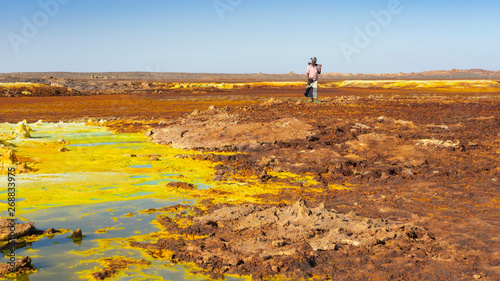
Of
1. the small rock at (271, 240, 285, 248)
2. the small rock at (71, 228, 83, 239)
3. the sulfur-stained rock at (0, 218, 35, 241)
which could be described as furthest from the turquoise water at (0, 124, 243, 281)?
the small rock at (271, 240, 285, 248)

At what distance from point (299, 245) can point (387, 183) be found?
4259 mm

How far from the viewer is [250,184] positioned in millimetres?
10195

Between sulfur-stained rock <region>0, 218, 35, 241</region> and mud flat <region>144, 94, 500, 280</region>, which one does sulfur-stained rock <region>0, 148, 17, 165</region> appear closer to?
mud flat <region>144, 94, 500, 280</region>

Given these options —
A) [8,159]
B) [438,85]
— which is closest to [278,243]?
[8,159]

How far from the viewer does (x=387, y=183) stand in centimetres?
988

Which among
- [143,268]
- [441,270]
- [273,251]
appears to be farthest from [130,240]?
[441,270]

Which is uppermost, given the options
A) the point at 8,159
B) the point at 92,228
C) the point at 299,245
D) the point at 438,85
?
the point at 438,85

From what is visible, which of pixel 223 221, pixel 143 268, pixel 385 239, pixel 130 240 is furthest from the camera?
pixel 223 221

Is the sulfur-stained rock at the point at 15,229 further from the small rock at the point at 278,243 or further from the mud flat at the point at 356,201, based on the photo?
the small rock at the point at 278,243

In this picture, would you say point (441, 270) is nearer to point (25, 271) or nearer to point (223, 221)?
point (223, 221)

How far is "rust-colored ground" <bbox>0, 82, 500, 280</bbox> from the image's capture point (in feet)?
18.7

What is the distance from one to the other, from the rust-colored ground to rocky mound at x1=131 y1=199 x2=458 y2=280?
0.07ft

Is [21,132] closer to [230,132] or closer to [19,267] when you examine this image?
[230,132]

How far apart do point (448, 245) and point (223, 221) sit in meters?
3.27
